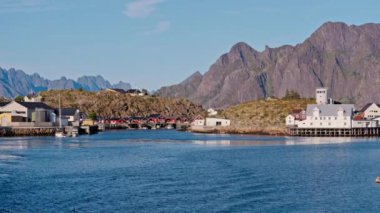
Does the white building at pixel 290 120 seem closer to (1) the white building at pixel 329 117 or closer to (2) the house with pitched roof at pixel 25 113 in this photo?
(1) the white building at pixel 329 117

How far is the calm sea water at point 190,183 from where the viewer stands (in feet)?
121

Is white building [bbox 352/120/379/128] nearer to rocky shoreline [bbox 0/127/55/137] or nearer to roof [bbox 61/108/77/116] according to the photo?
rocky shoreline [bbox 0/127/55/137]

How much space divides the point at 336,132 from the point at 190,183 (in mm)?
85968

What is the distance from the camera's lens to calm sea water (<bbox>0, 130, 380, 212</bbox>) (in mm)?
37000

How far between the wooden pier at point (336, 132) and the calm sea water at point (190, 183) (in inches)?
2262

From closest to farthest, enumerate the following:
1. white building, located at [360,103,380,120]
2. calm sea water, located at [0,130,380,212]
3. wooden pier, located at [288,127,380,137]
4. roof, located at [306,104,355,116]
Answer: calm sea water, located at [0,130,380,212] → wooden pier, located at [288,127,380,137] → roof, located at [306,104,355,116] → white building, located at [360,103,380,120]

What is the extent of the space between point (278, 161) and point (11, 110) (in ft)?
319

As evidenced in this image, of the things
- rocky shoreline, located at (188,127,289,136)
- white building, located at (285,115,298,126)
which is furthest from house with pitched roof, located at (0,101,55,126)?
white building, located at (285,115,298,126)

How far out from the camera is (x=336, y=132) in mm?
126688

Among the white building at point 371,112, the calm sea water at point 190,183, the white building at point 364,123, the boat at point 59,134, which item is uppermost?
the white building at point 371,112

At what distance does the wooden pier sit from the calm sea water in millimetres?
57467

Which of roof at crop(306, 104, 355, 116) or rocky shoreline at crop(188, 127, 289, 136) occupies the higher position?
roof at crop(306, 104, 355, 116)

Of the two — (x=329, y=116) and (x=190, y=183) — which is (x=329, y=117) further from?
(x=190, y=183)

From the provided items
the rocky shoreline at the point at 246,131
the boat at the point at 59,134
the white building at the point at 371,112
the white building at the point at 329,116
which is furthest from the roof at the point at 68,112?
the white building at the point at 371,112
